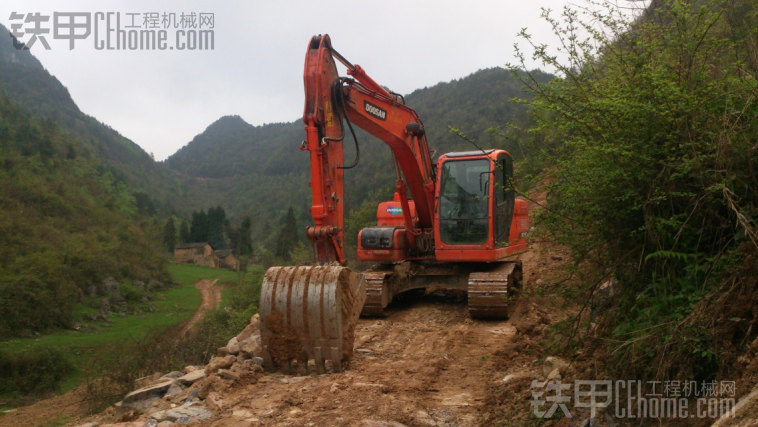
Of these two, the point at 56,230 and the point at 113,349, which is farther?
the point at 56,230

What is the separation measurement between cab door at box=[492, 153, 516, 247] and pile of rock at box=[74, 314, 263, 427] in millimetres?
4080

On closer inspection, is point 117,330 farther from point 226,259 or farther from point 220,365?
point 226,259

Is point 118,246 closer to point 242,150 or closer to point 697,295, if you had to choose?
point 697,295

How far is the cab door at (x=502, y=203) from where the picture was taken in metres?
9.09

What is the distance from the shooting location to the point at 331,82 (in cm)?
769

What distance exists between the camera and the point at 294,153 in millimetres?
126875

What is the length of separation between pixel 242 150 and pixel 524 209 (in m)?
153

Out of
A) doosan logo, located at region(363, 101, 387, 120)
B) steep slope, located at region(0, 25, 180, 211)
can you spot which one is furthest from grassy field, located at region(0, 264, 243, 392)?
steep slope, located at region(0, 25, 180, 211)

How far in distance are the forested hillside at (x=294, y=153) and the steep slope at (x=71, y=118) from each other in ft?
34.0

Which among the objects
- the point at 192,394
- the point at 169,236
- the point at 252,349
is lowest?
the point at 169,236

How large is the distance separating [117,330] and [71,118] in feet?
336

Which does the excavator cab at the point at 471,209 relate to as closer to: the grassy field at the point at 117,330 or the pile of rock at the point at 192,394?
the pile of rock at the point at 192,394

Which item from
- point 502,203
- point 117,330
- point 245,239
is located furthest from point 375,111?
point 245,239

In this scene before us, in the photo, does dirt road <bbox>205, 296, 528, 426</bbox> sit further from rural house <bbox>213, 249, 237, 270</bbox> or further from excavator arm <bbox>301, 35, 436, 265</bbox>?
rural house <bbox>213, 249, 237, 270</bbox>
